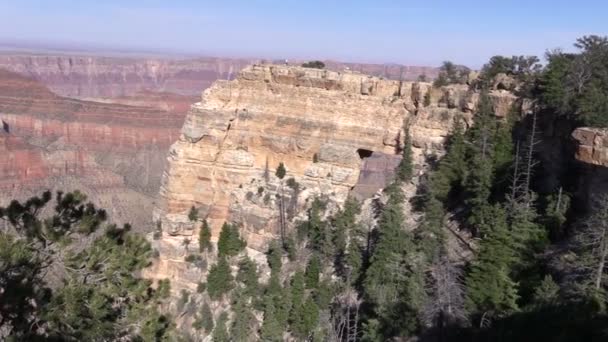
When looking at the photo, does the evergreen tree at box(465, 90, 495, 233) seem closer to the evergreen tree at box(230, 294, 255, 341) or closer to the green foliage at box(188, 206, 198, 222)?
the evergreen tree at box(230, 294, 255, 341)

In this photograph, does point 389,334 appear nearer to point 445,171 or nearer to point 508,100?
point 445,171

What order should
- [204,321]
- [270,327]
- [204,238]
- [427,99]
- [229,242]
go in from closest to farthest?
[270,327]
[204,321]
[229,242]
[427,99]
[204,238]

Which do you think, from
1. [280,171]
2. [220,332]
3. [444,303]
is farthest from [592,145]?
[280,171]

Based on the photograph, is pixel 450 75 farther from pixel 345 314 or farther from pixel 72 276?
pixel 72 276

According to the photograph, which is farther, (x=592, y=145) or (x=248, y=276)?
(x=248, y=276)

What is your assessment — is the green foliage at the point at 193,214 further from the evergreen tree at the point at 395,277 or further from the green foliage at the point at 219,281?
the evergreen tree at the point at 395,277

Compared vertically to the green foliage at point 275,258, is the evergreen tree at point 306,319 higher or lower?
lower

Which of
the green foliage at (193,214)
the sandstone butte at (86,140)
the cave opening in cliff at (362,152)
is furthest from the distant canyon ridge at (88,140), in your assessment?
the cave opening in cliff at (362,152)

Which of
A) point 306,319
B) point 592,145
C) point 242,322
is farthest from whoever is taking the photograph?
point 242,322

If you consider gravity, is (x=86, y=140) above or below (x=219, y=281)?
below
